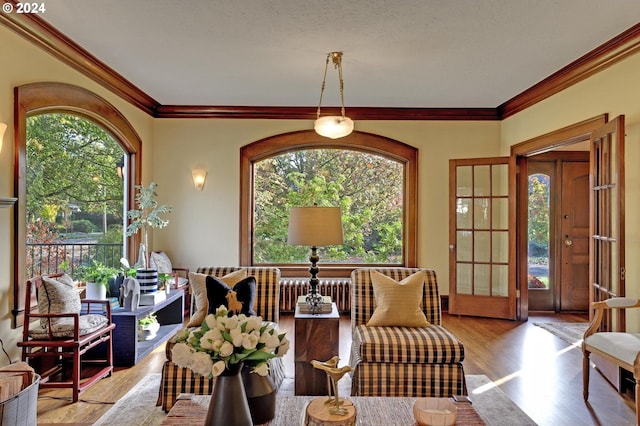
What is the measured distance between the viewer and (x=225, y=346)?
4.54ft

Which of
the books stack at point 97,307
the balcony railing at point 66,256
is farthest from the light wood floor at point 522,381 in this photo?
the balcony railing at point 66,256

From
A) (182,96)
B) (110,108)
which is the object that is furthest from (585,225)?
(110,108)

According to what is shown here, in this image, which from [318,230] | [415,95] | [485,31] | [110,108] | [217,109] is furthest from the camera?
[217,109]

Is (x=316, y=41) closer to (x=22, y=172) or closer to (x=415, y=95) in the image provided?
(x=415, y=95)

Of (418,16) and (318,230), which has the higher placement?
(418,16)

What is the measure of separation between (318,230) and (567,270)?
14.5 ft

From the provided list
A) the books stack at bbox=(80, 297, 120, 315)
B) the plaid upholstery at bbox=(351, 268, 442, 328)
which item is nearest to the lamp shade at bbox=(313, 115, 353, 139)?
the plaid upholstery at bbox=(351, 268, 442, 328)

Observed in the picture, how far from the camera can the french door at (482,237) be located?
16.5 feet

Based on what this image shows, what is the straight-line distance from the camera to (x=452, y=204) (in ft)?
17.3

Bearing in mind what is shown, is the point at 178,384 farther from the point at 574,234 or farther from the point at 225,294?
the point at 574,234

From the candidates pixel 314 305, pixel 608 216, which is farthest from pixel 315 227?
pixel 608 216

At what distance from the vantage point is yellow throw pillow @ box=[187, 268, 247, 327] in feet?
9.42

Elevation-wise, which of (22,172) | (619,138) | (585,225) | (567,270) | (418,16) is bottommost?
(567,270)

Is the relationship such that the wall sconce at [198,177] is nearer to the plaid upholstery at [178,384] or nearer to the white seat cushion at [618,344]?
the plaid upholstery at [178,384]
